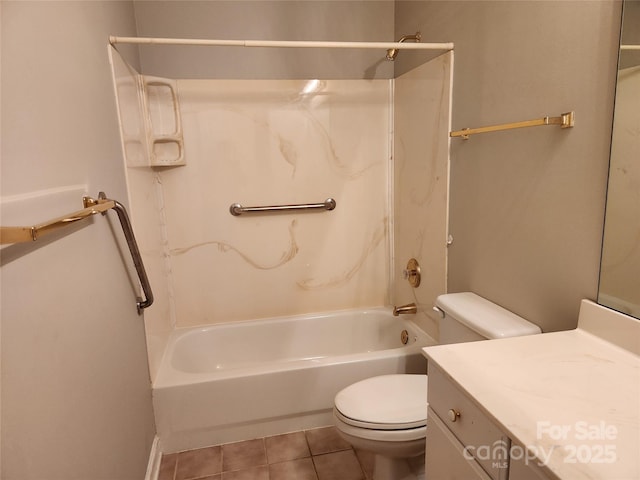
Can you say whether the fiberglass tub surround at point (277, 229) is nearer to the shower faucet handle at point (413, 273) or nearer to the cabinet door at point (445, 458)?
the shower faucet handle at point (413, 273)

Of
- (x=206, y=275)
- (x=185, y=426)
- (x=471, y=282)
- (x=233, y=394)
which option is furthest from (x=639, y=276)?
(x=206, y=275)

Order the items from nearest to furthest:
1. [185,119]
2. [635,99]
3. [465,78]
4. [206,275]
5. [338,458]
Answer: [635,99]
[465,78]
[338,458]
[185,119]
[206,275]

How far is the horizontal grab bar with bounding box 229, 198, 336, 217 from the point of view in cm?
229

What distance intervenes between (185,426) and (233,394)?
0.87 feet

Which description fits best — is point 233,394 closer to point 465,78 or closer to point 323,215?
point 323,215

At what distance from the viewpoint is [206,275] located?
7.66 ft

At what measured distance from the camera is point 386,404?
1473 millimetres

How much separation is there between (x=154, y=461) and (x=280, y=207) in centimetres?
138

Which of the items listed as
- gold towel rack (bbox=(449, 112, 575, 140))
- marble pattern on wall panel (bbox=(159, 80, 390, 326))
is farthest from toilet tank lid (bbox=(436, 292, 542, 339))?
marble pattern on wall panel (bbox=(159, 80, 390, 326))

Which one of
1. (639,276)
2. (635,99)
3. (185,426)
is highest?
(635,99)

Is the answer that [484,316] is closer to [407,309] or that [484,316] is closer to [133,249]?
[407,309]

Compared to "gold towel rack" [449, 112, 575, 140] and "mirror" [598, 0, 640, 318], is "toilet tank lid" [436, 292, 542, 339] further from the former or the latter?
"gold towel rack" [449, 112, 575, 140]

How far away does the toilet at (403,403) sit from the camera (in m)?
1.37

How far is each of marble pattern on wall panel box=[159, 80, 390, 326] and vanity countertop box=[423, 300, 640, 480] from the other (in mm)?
1477
